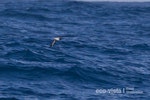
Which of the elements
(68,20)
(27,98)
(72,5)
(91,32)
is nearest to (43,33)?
(91,32)

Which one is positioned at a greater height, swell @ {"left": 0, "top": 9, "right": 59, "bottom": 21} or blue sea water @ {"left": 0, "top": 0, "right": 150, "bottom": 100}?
swell @ {"left": 0, "top": 9, "right": 59, "bottom": 21}

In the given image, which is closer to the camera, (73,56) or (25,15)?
(73,56)

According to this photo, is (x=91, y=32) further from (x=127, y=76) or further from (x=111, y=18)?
(x=127, y=76)

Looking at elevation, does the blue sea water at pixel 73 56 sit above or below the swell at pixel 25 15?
below

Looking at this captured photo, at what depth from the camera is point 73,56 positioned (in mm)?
24141

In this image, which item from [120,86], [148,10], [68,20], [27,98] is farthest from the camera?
[148,10]

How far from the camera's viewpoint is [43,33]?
3166 centimetres

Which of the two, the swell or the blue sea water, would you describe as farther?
the swell

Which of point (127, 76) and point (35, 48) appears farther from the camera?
point (35, 48)

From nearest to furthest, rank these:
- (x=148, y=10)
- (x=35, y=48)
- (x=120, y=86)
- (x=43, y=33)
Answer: (x=120, y=86)
(x=35, y=48)
(x=43, y=33)
(x=148, y=10)

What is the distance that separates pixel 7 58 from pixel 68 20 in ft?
57.4

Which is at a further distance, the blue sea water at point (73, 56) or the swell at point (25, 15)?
the swell at point (25, 15)

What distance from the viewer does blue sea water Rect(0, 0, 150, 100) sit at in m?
17.7

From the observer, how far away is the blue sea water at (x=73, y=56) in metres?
17.7
